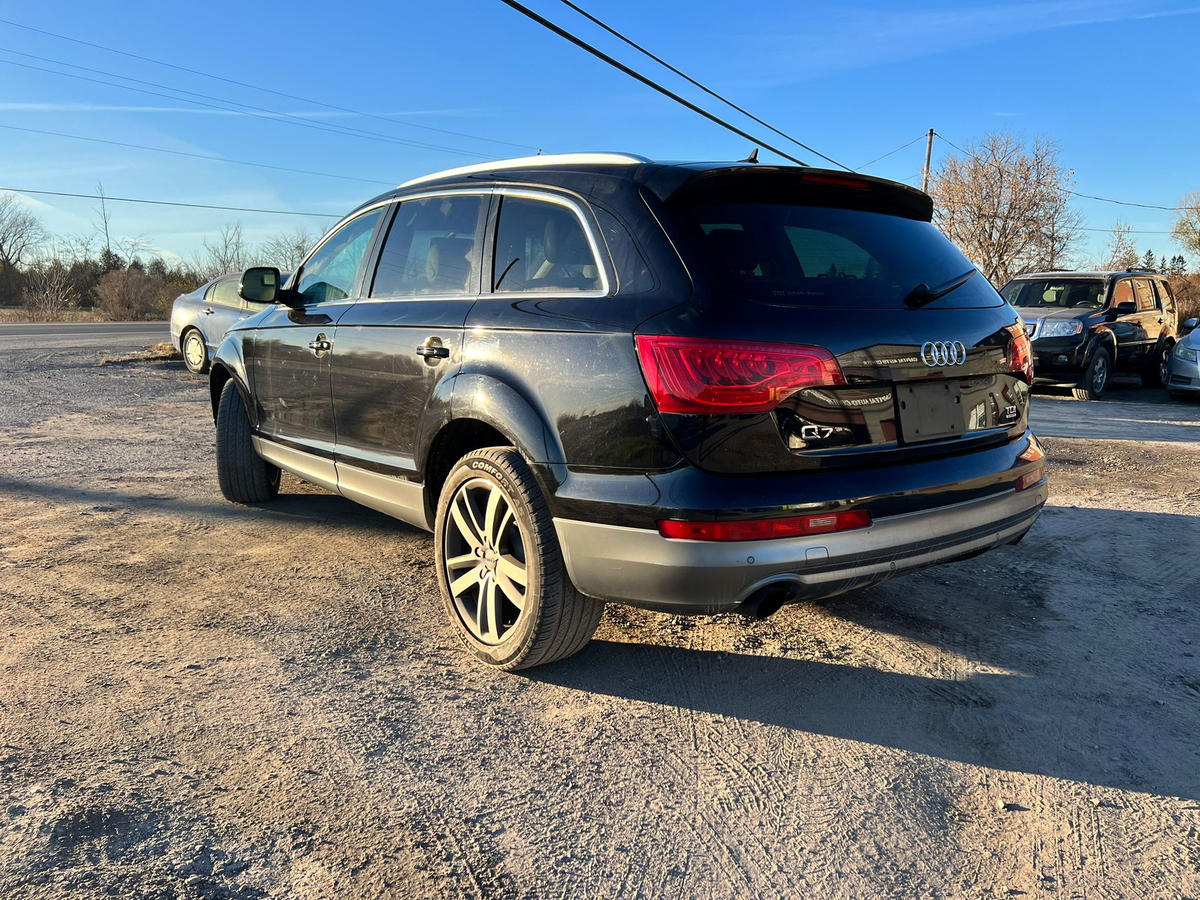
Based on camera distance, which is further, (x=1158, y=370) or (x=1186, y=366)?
(x=1158, y=370)

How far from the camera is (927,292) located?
9.86 feet

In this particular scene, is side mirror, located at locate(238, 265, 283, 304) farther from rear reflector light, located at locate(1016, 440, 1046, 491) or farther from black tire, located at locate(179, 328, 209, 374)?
black tire, located at locate(179, 328, 209, 374)

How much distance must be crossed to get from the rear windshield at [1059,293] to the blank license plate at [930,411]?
11856 mm

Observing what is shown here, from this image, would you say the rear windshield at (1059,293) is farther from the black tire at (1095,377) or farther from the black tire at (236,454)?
the black tire at (236,454)

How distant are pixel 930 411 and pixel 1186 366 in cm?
1172

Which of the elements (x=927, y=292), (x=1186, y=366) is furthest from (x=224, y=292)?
(x=1186, y=366)

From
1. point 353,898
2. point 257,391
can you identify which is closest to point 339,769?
point 353,898

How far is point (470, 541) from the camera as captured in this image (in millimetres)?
3338

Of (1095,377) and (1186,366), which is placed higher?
(1186,366)

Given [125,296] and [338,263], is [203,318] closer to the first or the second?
[338,263]

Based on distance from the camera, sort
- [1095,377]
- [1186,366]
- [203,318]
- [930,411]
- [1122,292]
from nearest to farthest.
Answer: [930,411]
[1186,366]
[1095,377]
[1122,292]
[203,318]

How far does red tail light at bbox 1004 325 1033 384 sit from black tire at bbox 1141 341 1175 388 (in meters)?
12.4

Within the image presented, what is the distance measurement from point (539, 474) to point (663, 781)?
1034mm

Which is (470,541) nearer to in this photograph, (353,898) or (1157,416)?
(353,898)
